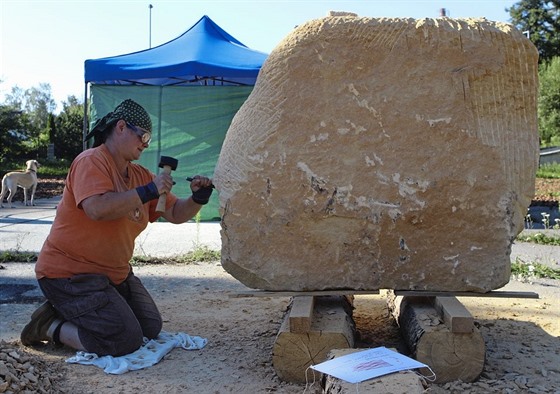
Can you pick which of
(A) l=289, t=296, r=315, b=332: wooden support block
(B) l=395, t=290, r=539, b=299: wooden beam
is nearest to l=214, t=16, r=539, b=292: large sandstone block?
(B) l=395, t=290, r=539, b=299: wooden beam

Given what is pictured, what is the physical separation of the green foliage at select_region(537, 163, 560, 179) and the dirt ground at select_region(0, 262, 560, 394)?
1251cm

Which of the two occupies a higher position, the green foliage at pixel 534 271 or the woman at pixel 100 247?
the woman at pixel 100 247

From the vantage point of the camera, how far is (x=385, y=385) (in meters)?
2.29

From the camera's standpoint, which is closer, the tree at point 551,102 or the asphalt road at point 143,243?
the asphalt road at point 143,243

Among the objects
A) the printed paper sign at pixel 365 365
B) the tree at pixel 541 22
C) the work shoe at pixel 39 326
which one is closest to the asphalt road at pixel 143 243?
the work shoe at pixel 39 326

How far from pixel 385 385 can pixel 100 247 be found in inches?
75.9

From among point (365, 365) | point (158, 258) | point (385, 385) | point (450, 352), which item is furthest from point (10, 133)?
point (385, 385)

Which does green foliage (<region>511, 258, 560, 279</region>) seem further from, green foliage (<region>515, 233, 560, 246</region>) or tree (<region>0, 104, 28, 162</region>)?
tree (<region>0, 104, 28, 162</region>)

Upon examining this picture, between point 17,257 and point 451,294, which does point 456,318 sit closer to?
point 451,294

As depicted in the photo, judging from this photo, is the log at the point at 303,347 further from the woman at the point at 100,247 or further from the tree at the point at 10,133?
the tree at the point at 10,133

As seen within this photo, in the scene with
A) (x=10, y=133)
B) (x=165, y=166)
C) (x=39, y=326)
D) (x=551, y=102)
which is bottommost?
(x=39, y=326)

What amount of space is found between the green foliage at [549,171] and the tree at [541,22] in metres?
11.6

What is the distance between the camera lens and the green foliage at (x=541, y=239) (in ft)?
24.3

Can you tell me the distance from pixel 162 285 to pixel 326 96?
8.98 ft
